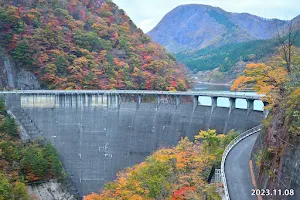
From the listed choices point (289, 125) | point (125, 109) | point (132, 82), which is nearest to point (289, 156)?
point (289, 125)

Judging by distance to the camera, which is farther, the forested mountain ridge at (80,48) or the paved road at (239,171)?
the forested mountain ridge at (80,48)

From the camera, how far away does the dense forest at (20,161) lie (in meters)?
25.5

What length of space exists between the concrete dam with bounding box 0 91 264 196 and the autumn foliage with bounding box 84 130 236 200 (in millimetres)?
13149

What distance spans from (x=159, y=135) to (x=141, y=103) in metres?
4.22

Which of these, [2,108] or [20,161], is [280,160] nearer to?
[20,161]

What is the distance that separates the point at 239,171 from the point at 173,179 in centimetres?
378

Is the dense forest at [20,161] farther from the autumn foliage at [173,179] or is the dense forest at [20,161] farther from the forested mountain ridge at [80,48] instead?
the forested mountain ridge at [80,48]

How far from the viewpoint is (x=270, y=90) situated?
1639cm

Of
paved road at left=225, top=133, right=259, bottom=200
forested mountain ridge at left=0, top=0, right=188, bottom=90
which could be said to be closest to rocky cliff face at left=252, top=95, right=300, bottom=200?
paved road at left=225, top=133, right=259, bottom=200

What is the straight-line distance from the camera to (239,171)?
686 inches

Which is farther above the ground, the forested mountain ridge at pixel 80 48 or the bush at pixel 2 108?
the forested mountain ridge at pixel 80 48

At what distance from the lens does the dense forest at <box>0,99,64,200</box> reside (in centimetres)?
2553

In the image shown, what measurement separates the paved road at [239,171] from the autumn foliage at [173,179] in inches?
42.7

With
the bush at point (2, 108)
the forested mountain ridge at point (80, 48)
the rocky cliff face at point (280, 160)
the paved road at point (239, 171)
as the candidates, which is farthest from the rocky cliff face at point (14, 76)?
the rocky cliff face at point (280, 160)
